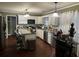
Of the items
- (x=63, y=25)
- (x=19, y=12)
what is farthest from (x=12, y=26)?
(x=63, y=25)

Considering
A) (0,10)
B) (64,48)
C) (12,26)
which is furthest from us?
(64,48)

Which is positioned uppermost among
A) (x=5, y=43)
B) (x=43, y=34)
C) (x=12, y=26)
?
(x=12, y=26)

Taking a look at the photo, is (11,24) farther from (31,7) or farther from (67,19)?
(67,19)

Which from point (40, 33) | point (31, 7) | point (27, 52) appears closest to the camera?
point (31, 7)

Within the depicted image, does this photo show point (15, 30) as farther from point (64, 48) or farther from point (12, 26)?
point (64, 48)

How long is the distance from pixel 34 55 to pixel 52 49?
34cm

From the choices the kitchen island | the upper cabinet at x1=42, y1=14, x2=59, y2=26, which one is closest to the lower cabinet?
the kitchen island

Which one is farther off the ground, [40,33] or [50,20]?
[50,20]

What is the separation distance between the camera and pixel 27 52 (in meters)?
1.73

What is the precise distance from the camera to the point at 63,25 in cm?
183

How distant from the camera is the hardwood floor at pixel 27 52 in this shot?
1629mm

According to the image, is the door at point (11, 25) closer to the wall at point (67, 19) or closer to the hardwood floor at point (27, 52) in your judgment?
the hardwood floor at point (27, 52)

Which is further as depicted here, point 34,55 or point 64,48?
point 64,48

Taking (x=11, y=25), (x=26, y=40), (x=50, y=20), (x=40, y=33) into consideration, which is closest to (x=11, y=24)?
(x=11, y=25)
